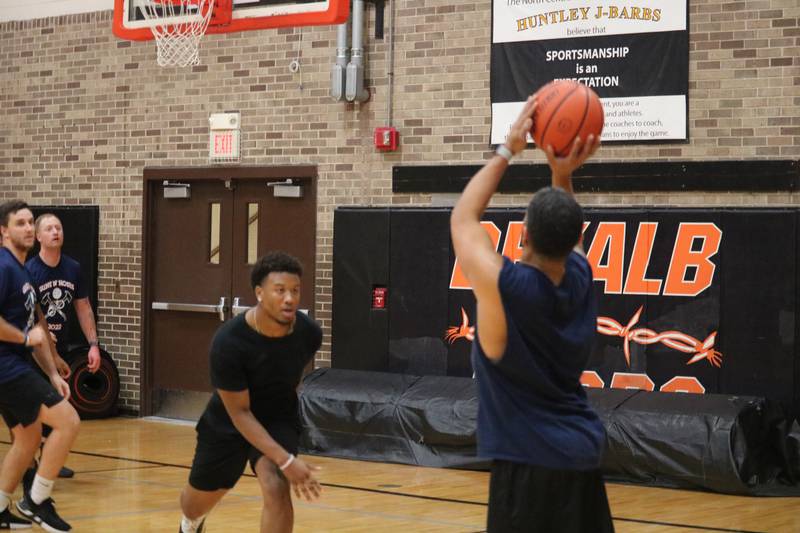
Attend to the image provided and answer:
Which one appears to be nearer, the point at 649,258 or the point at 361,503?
the point at 361,503

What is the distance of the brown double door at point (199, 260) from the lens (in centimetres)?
1181

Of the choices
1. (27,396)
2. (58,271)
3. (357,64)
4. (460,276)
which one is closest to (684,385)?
(460,276)

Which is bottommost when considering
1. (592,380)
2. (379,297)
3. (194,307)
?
(592,380)

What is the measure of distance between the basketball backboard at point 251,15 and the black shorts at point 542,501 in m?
6.31

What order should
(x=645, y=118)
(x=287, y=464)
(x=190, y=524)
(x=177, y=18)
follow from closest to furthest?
1. (x=287, y=464)
2. (x=190, y=524)
3. (x=645, y=118)
4. (x=177, y=18)

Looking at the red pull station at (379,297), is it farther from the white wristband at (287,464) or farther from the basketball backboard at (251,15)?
the white wristband at (287,464)

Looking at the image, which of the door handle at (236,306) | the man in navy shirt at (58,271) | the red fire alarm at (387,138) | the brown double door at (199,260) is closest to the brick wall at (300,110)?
the red fire alarm at (387,138)

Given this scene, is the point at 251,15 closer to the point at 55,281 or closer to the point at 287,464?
the point at 55,281

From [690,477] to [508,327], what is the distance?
5.88 metres

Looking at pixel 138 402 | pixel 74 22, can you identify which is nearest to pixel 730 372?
pixel 138 402

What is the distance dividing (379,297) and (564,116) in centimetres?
737

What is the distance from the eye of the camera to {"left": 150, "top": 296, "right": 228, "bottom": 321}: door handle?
39.8 ft

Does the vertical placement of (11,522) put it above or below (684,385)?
below

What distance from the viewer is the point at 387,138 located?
434 inches
